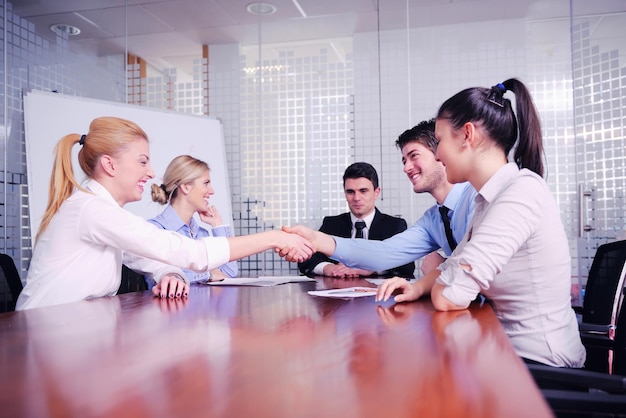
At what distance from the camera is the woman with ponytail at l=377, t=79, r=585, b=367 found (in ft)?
4.09

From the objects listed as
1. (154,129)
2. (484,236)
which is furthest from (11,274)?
(154,129)

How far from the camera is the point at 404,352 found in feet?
2.63

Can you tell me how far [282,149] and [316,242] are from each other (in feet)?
9.63

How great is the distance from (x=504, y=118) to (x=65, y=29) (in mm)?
4675

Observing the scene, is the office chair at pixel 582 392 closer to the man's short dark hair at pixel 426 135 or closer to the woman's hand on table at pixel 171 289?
the woman's hand on table at pixel 171 289

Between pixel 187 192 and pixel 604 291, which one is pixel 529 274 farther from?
pixel 187 192

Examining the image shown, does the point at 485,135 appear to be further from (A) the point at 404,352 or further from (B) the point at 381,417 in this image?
(B) the point at 381,417

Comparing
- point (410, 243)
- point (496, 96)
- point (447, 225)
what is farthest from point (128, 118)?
point (496, 96)

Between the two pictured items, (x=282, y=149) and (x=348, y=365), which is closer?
(x=348, y=365)

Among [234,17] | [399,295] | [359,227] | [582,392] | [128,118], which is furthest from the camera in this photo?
[234,17]

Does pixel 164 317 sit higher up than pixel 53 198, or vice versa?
pixel 53 198

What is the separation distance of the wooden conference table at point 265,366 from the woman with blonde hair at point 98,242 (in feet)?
1.50

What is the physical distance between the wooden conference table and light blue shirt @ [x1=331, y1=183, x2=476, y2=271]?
1.00 metres

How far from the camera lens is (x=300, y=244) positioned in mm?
2141
